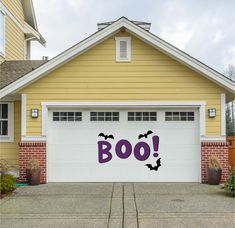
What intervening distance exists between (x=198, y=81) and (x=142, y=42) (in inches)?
87.9

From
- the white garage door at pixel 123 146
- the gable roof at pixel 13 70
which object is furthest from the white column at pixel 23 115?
the gable roof at pixel 13 70

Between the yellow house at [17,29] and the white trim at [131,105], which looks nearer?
the white trim at [131,105]

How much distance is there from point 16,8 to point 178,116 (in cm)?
1070

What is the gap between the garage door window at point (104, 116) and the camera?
13305mm

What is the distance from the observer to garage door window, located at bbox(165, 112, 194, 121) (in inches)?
523

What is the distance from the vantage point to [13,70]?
1620cm

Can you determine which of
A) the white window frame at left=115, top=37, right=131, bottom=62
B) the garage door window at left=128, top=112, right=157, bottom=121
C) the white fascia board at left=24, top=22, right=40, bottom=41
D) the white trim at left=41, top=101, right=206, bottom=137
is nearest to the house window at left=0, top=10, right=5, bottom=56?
the white fascia board at left=24, top=22, right=40, bottom=41

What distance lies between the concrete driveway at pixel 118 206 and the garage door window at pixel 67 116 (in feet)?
7.35

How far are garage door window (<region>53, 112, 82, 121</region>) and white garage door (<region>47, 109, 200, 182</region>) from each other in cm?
3

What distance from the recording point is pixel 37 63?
1745cm

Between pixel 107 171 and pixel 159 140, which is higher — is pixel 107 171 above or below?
below

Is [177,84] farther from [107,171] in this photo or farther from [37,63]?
[37,63]

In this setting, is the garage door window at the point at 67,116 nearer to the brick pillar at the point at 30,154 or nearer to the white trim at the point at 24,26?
the brick pillar at the point at 30,154

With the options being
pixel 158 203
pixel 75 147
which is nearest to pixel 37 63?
pixel 75 147
